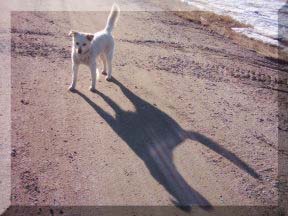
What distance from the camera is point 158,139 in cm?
733

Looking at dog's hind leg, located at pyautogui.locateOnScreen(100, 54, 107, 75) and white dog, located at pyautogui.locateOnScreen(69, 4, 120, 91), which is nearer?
white dog, located at pyautogui.locateOnScreen(69, 4, 120, 91)

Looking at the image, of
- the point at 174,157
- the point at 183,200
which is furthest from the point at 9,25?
the point at 183,200

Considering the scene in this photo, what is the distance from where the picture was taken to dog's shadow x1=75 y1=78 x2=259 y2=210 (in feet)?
20.2

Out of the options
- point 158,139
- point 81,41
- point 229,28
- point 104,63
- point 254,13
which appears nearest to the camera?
point 158,139

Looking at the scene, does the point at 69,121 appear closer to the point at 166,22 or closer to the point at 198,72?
the point at 198,72

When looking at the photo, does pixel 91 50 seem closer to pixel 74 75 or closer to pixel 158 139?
pixel 74 75

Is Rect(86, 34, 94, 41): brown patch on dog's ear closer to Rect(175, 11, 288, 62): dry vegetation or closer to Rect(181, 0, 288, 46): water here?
Rect(175, 11, 288, 62): dry vegetation

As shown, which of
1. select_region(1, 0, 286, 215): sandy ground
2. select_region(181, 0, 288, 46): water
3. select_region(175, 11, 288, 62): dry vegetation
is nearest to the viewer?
select_region(1, 0, 286, 215): sandy ground

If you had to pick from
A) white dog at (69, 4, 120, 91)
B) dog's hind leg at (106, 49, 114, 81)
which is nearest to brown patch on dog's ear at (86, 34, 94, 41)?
white dog at (69, 4, 120, 91)

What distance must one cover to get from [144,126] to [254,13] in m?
11.1

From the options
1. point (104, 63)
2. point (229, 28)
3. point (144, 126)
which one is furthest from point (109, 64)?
point (229, 28)

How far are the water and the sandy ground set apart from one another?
300cm

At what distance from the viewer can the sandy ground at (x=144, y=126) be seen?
239 inches

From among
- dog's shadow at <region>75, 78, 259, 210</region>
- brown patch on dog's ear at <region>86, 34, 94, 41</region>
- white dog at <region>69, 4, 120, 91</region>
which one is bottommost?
dog's shadow at <region>75, 78, 259, 210</region>
